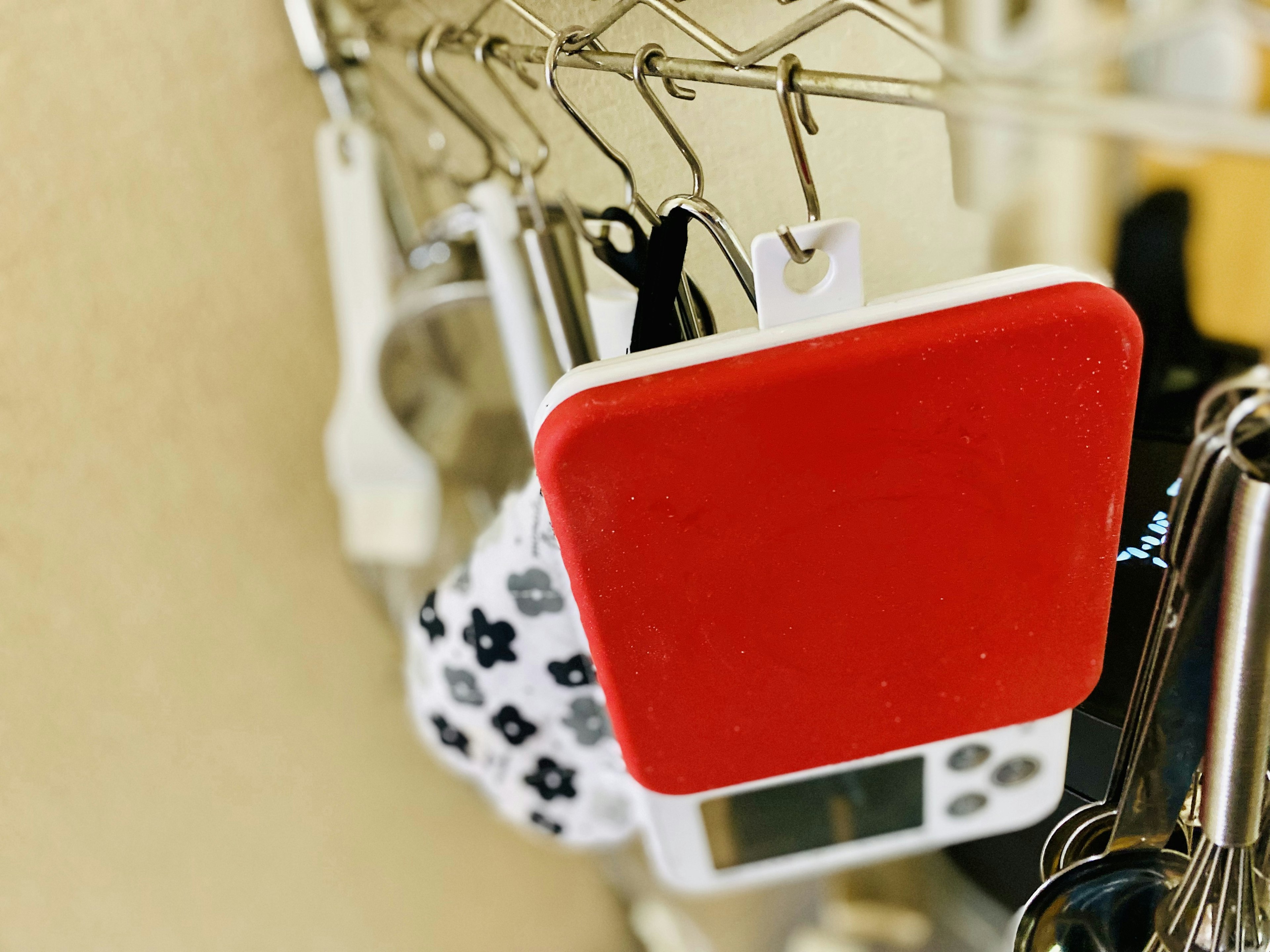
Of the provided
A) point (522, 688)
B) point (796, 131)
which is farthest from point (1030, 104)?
point (522, 688)

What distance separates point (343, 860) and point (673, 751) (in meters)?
0.41

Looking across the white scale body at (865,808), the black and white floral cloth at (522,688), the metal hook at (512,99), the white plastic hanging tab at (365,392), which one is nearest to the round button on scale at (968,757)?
the white scale body at (865,808)

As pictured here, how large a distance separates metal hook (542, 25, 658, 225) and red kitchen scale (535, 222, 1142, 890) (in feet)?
0.24

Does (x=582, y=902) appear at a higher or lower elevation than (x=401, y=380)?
lower

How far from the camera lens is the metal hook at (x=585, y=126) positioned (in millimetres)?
256

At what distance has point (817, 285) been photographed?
0.71 ft

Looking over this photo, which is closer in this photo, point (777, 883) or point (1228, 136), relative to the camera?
point (1228, 136)

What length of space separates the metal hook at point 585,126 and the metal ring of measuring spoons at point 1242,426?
0.50 ft

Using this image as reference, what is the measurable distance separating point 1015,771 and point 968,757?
0.05 ft

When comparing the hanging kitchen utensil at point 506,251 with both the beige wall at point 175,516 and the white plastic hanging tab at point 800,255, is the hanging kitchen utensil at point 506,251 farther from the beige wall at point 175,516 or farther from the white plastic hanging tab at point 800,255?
the white plastic hanging tab at point 800,255

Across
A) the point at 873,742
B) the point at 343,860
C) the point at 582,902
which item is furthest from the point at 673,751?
the point at 582,902

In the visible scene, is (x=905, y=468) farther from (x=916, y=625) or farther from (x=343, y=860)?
(x=343, y=860)

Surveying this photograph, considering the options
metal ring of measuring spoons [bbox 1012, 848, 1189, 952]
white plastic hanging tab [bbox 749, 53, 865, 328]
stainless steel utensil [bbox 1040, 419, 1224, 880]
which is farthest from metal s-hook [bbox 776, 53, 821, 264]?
metal ring of measuring spoons [bbox 1012, 848, 1189, 952]

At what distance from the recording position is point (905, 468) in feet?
0.72
